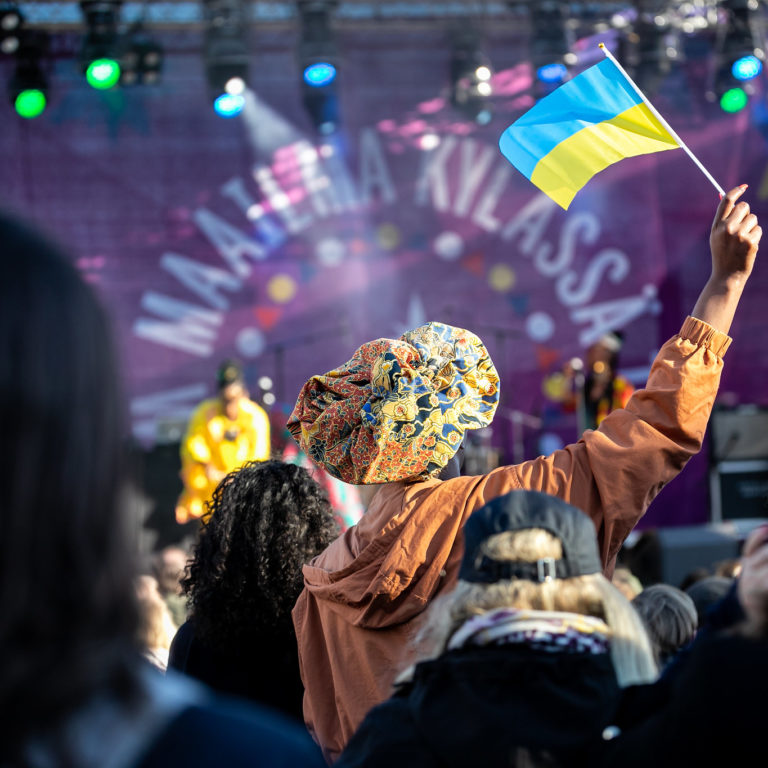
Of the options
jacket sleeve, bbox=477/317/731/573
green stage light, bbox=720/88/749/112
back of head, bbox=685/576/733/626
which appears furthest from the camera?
green stage light, bbox=720/88/749/112

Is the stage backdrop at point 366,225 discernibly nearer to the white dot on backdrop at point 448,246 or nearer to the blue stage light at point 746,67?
the white dot on backdrop at point 448,246

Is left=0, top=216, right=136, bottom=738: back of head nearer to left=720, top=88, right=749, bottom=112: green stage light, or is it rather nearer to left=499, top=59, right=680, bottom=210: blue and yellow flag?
left=499, top=59, right=680, bottom=210: blue and yellow flag

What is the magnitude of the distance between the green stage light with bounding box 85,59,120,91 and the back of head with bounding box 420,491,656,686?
6951mm

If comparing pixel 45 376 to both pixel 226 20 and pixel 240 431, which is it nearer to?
pixel 240 431

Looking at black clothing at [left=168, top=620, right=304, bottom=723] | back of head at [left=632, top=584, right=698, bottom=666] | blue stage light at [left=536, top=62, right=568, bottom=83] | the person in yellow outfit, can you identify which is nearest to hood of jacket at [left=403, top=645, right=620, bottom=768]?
black clothing at [left=168, top=620, right=304, bottom=723]

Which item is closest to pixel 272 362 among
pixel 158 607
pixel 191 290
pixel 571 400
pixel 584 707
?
pixel 191 290

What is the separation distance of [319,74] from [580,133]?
6025 mm

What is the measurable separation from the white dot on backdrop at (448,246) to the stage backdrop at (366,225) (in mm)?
16

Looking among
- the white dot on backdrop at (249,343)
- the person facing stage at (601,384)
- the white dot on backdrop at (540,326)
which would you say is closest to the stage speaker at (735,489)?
the person facing stage at (601,384)

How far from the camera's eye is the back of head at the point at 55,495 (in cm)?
69

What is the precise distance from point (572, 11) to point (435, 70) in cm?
129

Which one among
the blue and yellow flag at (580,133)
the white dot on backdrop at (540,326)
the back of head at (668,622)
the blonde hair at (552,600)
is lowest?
the back of head at (668,622)

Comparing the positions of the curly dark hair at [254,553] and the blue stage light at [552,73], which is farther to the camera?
the blue stage light at [552,73]

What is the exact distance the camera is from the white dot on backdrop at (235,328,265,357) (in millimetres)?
8445
